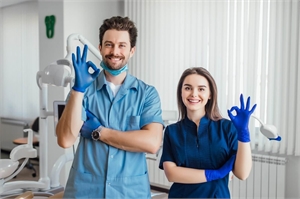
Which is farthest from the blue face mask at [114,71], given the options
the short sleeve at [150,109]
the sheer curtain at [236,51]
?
the sheer curtain at [236,51]

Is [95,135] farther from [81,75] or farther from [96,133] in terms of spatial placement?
[81,75]

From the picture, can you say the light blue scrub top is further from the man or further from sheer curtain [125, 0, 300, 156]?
sheer curtain [125, 0, 300, 156]

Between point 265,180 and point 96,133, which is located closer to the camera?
point 96,133

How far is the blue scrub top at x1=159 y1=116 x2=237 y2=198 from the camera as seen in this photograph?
1.20m

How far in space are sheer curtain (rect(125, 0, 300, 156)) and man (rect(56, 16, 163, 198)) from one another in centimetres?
186

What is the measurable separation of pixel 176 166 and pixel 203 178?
0.11 meters

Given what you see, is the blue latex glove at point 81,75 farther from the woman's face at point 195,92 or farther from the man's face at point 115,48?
the woman's face at point 195,92

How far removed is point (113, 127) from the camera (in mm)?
1255

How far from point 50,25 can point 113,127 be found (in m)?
2.80

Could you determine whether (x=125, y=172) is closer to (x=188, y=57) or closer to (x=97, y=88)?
(x=97, y=88)

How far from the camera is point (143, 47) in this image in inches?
149

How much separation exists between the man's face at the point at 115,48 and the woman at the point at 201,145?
9.6 inches

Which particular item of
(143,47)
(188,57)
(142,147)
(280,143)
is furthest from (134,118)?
(143,47)

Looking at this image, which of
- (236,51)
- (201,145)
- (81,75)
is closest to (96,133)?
(81,75)
